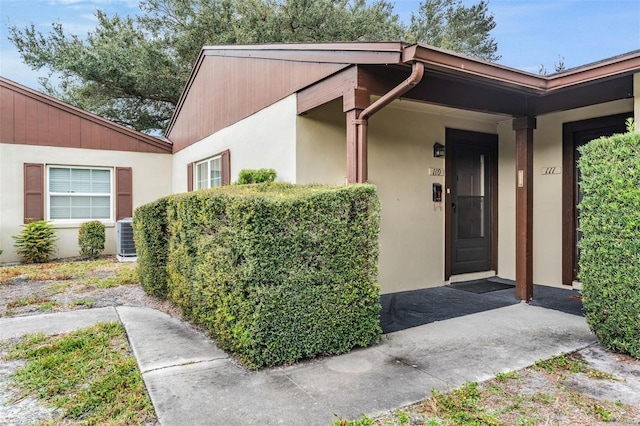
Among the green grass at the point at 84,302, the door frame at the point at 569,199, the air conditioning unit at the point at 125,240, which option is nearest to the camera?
the green grass at the point at 84,302

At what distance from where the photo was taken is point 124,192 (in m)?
9.93

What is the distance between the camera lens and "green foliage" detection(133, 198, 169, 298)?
497 cm

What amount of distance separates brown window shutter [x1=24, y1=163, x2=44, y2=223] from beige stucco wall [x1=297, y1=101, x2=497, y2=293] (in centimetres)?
733

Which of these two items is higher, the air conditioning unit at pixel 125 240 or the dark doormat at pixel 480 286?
the air conditioning unit at pixel 125 240

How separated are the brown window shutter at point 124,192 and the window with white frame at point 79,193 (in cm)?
22

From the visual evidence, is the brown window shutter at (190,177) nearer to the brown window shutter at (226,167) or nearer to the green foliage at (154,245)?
the brown window shutter at (226,167)

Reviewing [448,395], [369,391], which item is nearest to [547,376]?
[448,395]

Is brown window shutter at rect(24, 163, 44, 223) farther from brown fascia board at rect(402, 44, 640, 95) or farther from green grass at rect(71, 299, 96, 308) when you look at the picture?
brown fascia board at rect(402, 44, 640, 95)

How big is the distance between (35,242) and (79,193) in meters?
1.47

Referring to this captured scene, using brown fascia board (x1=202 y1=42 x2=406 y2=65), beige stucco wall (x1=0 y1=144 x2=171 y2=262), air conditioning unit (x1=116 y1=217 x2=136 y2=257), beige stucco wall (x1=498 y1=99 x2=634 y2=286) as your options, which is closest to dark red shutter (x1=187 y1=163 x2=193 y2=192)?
air conditioning unit (x1=116 y1=217 x2=136 y2=257)

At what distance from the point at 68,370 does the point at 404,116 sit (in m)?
4.82

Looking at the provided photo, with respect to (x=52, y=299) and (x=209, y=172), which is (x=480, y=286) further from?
(x=52, y=299)

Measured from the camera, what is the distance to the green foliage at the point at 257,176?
5062 mm

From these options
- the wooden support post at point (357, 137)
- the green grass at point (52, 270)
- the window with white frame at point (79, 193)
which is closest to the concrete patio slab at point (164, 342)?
the wooden support post at point (357, 137)
